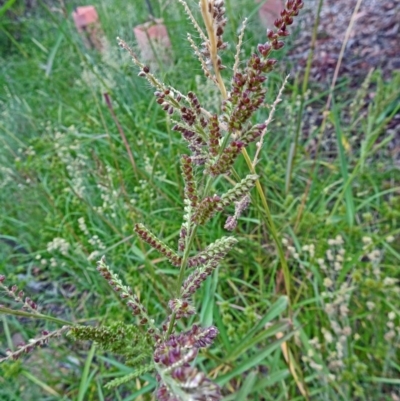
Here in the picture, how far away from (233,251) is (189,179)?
1.26 metres

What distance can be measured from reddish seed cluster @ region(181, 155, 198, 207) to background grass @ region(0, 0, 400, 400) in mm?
484

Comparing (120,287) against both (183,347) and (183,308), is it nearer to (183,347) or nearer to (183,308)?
(183,308)

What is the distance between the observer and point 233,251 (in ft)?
5.69

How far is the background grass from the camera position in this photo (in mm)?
1372

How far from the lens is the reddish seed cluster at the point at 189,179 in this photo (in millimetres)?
Result: 490

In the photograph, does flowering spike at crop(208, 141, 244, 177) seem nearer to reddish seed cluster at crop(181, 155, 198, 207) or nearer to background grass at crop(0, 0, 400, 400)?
reddish seed cluster at crop(181, 155, 198, 207)

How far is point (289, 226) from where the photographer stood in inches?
66.8

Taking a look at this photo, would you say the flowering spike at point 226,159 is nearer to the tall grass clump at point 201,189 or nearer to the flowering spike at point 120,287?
the tall grass clump at point 201,189

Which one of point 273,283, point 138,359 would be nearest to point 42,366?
point 273,283

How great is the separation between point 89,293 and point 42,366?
326 mm

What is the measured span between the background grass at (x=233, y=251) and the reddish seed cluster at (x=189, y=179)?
48cm

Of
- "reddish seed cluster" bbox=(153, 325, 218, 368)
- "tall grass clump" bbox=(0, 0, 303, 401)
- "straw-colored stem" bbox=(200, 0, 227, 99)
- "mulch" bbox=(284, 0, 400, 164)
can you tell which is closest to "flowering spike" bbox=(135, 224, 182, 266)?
"tall grass clump" bbox=(0, 0, 303, 401)

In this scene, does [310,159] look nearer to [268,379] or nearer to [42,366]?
[268,379]

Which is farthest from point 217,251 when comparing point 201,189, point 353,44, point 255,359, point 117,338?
point 353,44
